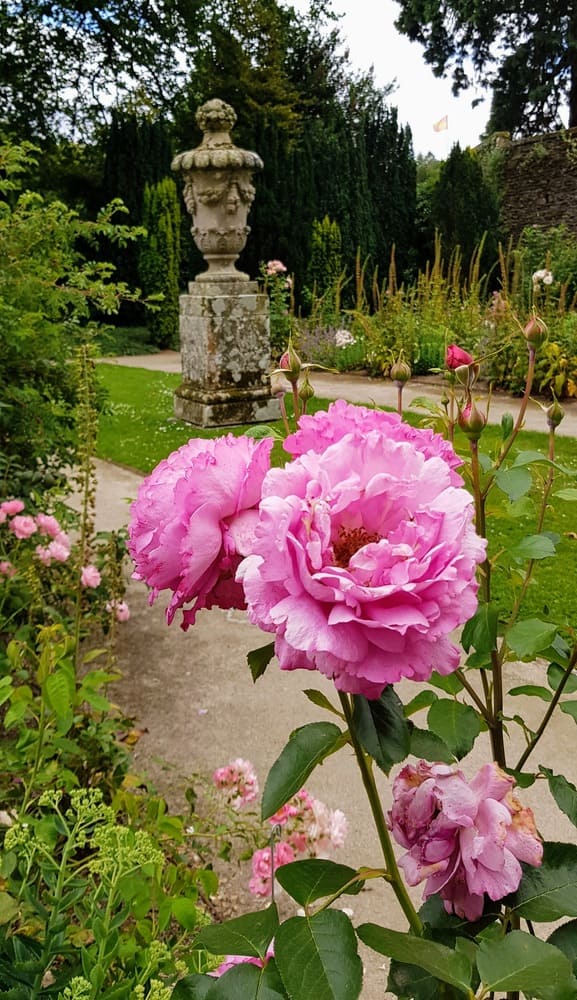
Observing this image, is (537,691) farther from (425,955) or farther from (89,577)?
(89,577)

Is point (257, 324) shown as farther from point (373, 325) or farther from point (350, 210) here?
point (350, 210)

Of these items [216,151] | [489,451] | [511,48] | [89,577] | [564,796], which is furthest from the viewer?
[511,48]

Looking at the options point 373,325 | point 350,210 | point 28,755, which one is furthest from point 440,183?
point 28,755

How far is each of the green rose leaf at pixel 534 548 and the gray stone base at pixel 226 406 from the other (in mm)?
5327

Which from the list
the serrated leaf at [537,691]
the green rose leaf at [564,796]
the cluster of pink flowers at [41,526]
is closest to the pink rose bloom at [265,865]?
the serrated leaf at [537,691]

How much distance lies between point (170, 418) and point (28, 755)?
528 cm

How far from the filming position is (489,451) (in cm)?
324

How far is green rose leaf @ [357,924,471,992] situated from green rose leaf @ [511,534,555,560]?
12.7 inches

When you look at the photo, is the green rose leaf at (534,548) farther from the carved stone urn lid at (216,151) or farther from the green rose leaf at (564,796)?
the carved stone urn lid at (216,151)

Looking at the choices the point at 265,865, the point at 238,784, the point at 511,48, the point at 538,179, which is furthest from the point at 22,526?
the point at 511,48

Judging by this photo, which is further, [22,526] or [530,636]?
[22,526]

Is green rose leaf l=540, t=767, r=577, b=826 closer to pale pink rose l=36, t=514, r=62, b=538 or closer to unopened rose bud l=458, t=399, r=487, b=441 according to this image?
unopened rose bud l=458, t=399, r=487, b=441

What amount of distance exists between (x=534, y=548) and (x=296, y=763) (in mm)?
293

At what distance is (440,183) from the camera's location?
13703 millimetres
